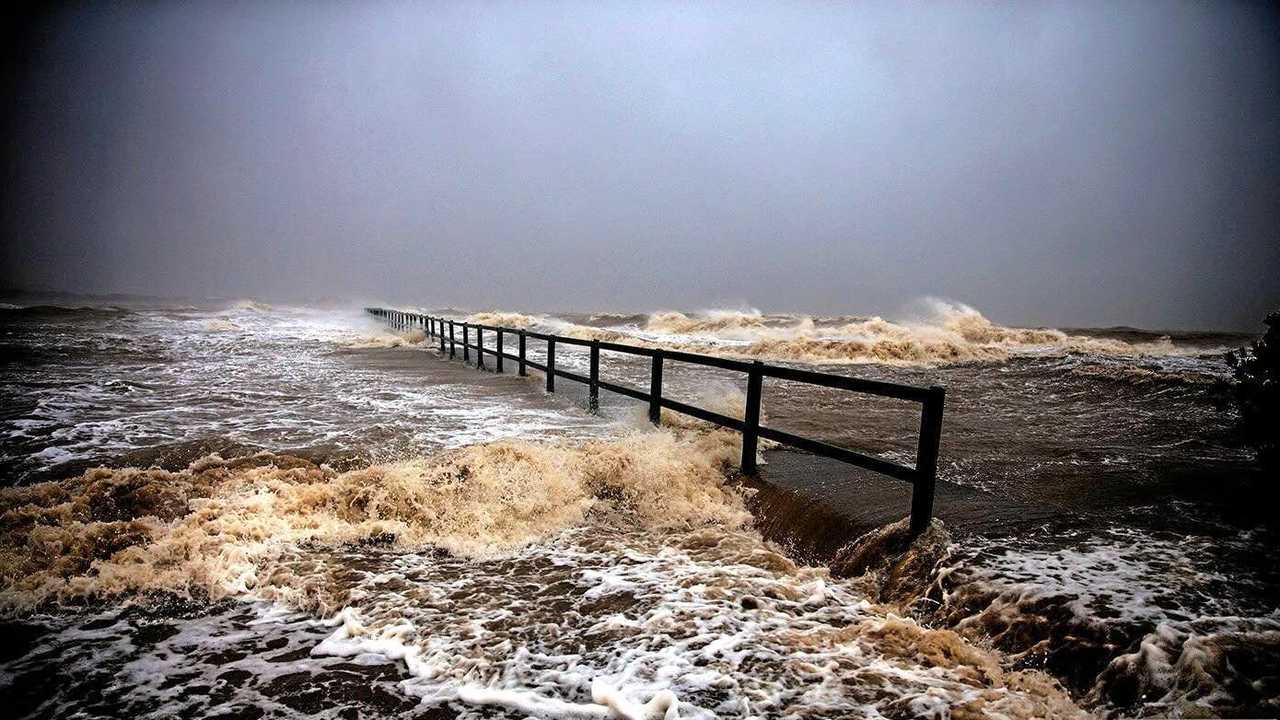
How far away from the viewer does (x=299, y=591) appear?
139 inches

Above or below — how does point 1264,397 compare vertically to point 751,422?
above

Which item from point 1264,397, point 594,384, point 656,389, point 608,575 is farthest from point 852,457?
point 594,384

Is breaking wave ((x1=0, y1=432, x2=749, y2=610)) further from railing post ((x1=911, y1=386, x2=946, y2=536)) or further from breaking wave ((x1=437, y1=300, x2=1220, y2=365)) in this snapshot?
breaking wave ((x1=437, y1=300, x2=1220, y2=365))

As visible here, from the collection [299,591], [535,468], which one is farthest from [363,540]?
[535,468]

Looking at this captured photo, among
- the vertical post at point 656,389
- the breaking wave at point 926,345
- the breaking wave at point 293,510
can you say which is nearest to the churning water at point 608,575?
the breaking wave at point 293,510

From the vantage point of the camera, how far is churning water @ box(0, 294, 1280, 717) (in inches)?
102

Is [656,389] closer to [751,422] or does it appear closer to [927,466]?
[751,422]

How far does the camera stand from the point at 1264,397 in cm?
524

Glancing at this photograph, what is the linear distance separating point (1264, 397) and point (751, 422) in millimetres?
4780

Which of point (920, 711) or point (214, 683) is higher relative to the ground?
point (920, 711)

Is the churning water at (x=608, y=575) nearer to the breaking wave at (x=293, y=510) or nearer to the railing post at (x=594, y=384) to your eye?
the breaking wave at (x=293, y=510)

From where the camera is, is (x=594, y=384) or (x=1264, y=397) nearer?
(x=1264, y=397)

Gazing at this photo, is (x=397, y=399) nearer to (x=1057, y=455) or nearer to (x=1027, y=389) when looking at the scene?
(x=1057, y=455)

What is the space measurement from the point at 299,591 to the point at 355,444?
11.2ft
